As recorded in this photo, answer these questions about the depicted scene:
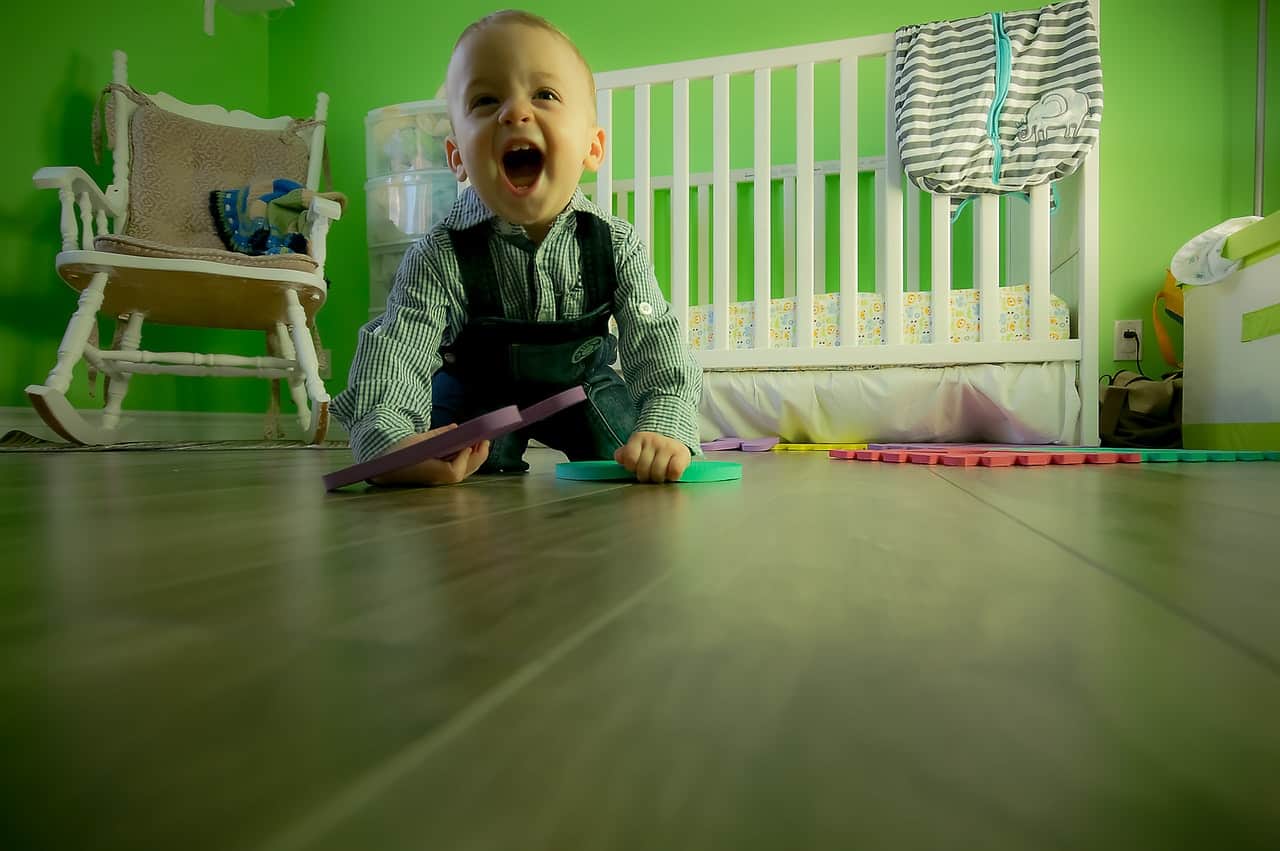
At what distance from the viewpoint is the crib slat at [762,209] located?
189cm

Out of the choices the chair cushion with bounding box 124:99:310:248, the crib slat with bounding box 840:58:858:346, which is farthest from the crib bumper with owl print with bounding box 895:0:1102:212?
the chair cushion with bounding box 124:99:310:248

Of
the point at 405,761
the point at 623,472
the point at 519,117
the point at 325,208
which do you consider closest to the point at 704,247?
the point at 325,208

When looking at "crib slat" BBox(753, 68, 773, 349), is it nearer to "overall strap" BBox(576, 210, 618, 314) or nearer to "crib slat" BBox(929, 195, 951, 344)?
"crib slat" BBox(929, 195, 951, 344)

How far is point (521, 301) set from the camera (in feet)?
3.24

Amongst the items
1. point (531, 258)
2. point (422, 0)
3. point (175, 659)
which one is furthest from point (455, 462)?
point (422, 0)

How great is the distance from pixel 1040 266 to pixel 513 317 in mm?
1310

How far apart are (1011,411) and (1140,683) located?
1.72 meters

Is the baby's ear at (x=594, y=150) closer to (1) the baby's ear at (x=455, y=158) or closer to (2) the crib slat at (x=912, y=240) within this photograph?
(1) the baby's ear at (x=455, y=158)

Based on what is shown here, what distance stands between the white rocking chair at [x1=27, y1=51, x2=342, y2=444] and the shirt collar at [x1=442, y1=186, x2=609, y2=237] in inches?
47.6

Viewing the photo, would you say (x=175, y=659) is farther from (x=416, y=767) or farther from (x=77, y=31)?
(x=77, y=31)

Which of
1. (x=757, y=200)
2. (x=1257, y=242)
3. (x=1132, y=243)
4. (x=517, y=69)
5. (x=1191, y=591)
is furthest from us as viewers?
(x=1132, y=243)

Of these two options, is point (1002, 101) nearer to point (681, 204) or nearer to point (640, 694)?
point (681, 204)

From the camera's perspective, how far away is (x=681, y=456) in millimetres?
770

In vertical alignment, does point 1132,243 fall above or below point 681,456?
above
